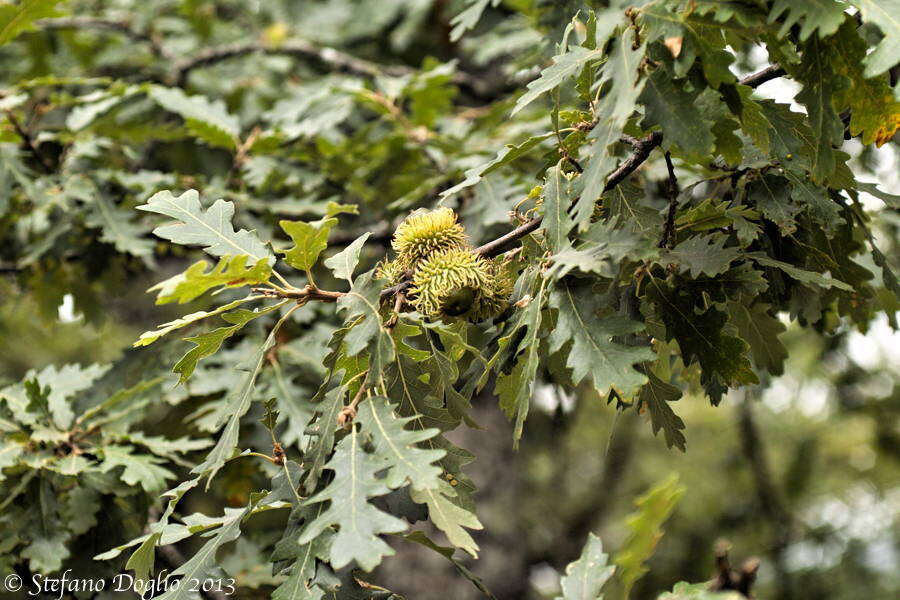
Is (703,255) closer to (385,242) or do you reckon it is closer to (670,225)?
(670,225)

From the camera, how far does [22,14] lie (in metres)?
1.93

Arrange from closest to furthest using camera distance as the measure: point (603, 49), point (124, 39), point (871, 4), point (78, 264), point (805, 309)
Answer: point (871, 4) < point (603, 49) < point (805, 309) < point (78, 264) < point (124, 39)

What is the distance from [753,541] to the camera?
423 centimetres

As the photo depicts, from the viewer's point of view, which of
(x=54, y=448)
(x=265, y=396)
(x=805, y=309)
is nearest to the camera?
(x=805, y=309)

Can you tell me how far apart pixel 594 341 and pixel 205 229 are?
23.6 inches

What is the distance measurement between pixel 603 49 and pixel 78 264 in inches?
71.6

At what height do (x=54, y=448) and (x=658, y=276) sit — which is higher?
(x=658, y=276)

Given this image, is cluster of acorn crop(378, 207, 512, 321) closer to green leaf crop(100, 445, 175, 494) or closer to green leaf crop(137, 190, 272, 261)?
green leaf crop(137, 190, 272, 261)

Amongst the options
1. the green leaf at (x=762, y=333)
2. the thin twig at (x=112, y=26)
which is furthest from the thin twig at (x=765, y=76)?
the thin twig at (x=112, y=26)

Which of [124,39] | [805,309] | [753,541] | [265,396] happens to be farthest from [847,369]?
[124,39]

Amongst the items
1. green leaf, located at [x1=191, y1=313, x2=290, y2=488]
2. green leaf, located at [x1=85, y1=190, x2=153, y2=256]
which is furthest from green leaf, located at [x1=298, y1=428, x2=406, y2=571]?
green leaf, located at [x1=85, y1=190, x2=153, y2=256]

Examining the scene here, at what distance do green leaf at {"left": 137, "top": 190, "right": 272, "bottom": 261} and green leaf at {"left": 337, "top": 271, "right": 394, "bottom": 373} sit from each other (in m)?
0.14

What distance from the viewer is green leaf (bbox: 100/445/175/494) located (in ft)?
5.20

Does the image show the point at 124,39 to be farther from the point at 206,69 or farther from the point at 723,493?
the point at 723,493
